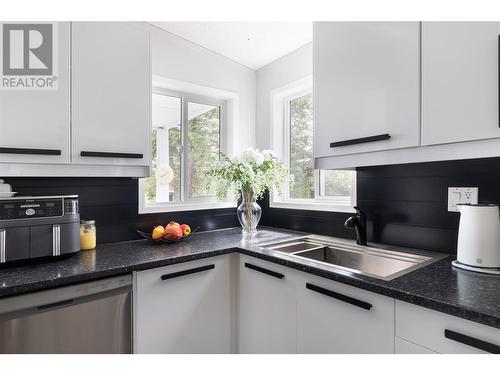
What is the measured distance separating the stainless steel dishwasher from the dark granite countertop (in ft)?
0.15

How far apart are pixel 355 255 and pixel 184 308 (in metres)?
0.98

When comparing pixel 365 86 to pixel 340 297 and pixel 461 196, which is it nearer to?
pixel 461 196

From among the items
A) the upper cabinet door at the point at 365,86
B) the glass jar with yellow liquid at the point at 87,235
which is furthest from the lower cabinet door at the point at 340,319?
the glass jar with yellow liquid at the point at 87,235

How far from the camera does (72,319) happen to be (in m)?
1.19

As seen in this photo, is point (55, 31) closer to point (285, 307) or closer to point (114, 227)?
point (114, 227)

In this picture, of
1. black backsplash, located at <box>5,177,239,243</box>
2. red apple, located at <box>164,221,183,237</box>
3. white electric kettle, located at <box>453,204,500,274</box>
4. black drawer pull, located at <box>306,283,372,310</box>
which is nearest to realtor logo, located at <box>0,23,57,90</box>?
black backsplash, located at <box>5,177,239,243</box>

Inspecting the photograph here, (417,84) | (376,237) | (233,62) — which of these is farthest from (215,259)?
(233,62)

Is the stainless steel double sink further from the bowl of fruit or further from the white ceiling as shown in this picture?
the white ceiling

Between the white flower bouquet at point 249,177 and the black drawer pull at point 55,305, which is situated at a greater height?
the white flower bouquet at point 249,177

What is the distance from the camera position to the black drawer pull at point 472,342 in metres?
0.78

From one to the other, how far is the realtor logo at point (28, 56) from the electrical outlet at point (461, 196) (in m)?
1.98

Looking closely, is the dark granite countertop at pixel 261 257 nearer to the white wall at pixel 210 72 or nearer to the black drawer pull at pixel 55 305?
the black drawer pull at pixel 55 305

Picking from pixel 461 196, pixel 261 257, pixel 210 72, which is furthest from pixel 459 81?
pixel 210 72

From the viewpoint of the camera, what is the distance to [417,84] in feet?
3.86
